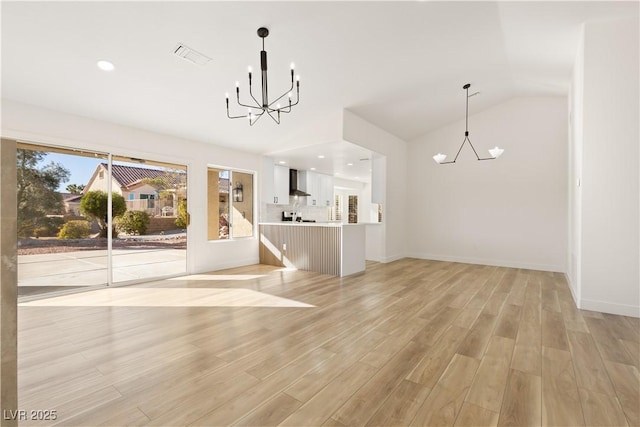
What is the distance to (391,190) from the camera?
6883 mm

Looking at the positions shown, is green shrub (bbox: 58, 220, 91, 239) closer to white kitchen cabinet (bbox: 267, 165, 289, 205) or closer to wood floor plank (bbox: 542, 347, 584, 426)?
white kitchen cabinet (bbox: 267, 165, 289, 205)

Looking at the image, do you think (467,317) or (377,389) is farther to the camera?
(467,317)

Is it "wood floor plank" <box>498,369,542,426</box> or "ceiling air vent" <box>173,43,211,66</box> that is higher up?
"ceiling air vent" <box>173,43,211,66</box>

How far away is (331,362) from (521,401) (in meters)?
1.22

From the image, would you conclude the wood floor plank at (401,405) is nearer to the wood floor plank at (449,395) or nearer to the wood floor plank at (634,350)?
the wood floor plank at (449,395)

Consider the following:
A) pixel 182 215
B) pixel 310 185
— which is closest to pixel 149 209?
pixel 182 215

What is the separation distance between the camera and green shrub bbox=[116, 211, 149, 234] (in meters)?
4.78

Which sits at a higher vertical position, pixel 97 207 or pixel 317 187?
pixel 317 187

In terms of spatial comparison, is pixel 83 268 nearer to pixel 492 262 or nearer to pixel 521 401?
pixel 521 401

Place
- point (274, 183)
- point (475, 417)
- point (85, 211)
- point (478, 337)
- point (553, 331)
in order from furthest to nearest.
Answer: point (274, 183)
point (85, 211)
point (553, 331)
point (478, 337)
point (475, 417)

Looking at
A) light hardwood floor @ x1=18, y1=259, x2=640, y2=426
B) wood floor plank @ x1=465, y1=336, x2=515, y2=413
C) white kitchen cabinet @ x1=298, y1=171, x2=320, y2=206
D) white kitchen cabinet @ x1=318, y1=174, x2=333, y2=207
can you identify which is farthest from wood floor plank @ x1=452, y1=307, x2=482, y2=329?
white kitchen cabinet @ x1=318, y1=174, x2=333, y2=207

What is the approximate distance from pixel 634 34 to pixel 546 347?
3.66 metres

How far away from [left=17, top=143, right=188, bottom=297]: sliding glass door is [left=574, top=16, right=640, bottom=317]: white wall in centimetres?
621

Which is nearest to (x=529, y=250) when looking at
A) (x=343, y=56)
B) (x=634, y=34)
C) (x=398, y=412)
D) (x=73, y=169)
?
(x=634, y=34)
